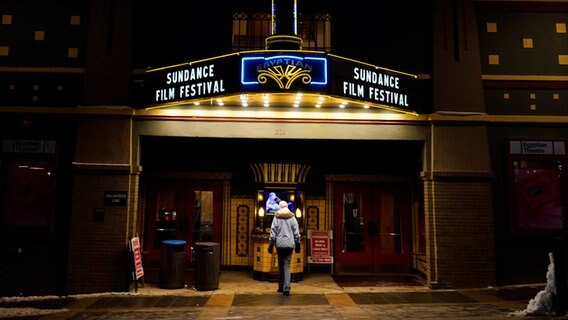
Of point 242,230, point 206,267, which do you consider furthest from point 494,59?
point 206,267

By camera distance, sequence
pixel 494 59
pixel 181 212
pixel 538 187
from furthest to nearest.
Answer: pixel 181 212 < pixel 494 59 < pixel 538 187

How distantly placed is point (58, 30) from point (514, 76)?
35.1 ft

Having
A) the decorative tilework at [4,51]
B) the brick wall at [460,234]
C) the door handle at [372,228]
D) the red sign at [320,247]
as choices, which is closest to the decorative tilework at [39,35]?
the decorative tilework at [4,51]

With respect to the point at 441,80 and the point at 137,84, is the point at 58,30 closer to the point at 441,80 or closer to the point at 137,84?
the point at 137,84

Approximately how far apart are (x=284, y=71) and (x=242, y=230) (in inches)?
225

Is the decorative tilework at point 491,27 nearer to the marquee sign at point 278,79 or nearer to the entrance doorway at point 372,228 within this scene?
the marquee sign at point 278,79

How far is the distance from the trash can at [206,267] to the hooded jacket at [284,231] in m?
1.40

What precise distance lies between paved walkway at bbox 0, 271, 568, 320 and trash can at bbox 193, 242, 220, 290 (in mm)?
169

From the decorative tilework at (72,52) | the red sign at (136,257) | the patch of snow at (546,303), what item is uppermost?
the decorative tilework at (72,52)

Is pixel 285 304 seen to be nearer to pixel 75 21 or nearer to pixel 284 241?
pixel 284 241

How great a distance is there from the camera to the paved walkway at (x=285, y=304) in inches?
318

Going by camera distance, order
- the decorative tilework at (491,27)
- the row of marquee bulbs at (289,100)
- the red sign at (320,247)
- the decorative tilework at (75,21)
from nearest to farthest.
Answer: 1. the row of marquee bulbs at (289,100)
2. the decorative tilework at (75,21)
3. the decorative tilework at (491,27)
4. the red sign at (320,247)

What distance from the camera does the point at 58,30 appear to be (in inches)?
432

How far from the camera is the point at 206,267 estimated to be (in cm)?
1031
